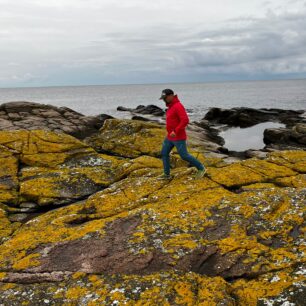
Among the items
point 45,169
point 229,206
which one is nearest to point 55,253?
point 229,206

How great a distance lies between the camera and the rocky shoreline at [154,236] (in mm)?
6680

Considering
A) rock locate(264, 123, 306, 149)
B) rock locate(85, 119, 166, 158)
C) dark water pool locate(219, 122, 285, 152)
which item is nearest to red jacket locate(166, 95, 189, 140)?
rock locate(85, 119, 166, 158)

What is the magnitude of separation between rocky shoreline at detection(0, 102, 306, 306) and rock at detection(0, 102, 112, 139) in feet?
27.9

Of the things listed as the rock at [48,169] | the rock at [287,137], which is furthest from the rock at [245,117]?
the rock at [48,169]

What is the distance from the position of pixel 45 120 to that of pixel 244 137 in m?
27.1

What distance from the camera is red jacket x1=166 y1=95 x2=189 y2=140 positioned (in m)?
11.9

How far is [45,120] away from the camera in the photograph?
25.3 metres

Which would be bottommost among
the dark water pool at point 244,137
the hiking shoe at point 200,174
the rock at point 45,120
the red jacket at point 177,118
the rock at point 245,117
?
the dark water pool at point 244,137

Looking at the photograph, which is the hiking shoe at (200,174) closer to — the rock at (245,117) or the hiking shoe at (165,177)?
the hiking shoe at (165,177)

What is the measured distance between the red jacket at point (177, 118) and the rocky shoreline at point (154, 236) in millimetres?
1576

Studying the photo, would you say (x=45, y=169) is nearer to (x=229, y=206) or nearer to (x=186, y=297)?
(x=229, y=206)

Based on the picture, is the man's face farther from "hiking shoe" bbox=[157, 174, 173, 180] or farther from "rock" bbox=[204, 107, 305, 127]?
"rock" bbox=[204, 107, 305, 127]

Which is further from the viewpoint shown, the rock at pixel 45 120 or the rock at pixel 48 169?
the rock at pixel 45 120

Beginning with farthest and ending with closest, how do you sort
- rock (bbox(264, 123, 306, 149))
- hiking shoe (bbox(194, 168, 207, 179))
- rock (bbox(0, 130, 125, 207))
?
1. rock (bbox(264, 123, 306, 149))
2. rock (bbox(0, 130, 125, 207))
3. hiking shoe (bbox(194, 168, 207, 179))
